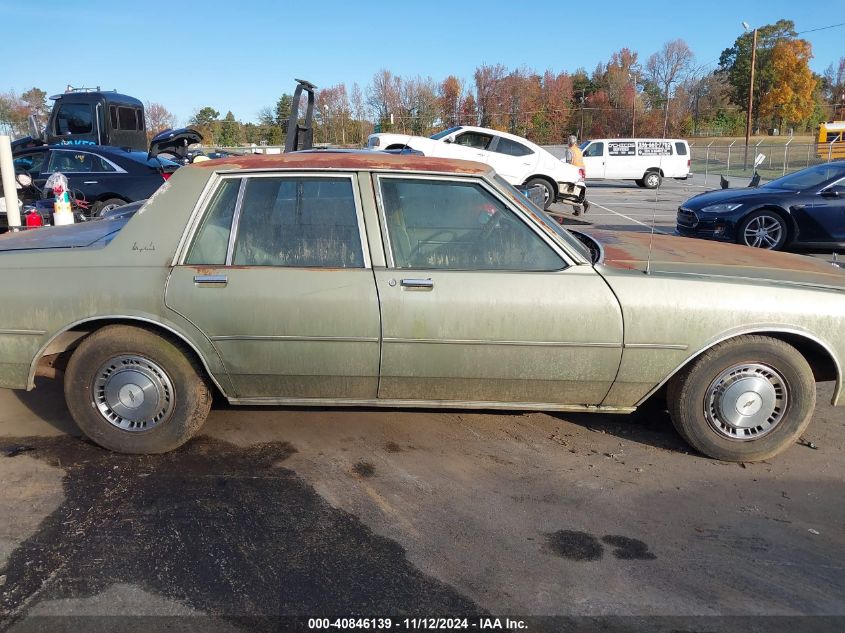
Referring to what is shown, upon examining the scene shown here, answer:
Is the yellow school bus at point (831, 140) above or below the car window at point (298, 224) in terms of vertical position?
above

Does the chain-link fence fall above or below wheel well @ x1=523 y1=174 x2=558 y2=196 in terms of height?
above

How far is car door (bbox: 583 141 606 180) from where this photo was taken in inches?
1081

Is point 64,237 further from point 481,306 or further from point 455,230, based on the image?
point 481,306

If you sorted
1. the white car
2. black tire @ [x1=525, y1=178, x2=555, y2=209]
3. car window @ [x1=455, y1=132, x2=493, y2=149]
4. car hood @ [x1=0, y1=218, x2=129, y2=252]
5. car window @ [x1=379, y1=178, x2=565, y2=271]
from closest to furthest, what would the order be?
car window @ [x1=379, y1=178, x2=565, y2=271] < car hood @ [x1=0, y1=218, x2=129, y2=252] < black tire @ [x1=525, y1=178, x2=555, y2=209] < the white car < car window @ [x1=455, y1=132, x2=493, y2=149]

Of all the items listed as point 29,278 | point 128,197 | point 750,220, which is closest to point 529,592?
point 29,278

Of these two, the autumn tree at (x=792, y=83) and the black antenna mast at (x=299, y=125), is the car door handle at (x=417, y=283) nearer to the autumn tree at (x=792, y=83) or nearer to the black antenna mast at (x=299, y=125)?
the black antenna mast at (x=299, y=125)

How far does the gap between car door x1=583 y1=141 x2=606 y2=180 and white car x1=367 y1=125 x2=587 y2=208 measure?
12.2 metres

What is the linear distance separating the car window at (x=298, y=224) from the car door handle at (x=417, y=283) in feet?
1.04

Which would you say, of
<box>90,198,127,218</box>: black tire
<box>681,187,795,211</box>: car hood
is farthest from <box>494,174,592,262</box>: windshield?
<box>90,198,127,218</box>: black tire

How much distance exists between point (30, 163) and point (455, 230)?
478 inches

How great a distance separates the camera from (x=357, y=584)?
2.65 m

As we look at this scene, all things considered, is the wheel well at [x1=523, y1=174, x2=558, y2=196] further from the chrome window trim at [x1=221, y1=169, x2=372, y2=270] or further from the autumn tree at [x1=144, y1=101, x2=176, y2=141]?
the autumn tree at [x1=144, y1=101, x2=176, y2=141]

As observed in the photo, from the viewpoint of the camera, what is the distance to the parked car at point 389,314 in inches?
136

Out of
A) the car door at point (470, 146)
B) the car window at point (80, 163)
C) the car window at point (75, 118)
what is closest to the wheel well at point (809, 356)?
the car window at point (80, 163)
